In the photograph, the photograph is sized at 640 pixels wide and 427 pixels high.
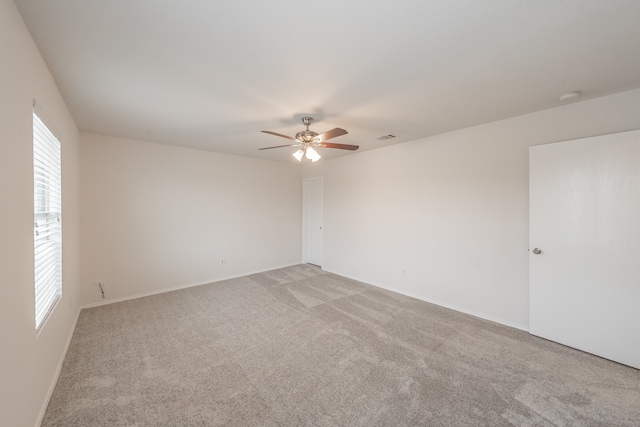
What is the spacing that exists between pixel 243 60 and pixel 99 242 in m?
3.56

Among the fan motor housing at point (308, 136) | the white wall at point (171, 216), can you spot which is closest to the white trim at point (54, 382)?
the white wall at point (171, 216)

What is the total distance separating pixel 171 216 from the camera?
4.10m

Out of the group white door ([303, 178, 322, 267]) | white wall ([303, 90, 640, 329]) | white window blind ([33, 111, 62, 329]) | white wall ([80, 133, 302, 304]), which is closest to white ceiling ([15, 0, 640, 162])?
white wall ([303, 90, 640, 329])

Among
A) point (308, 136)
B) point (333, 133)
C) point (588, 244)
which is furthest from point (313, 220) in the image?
point (588, 244)

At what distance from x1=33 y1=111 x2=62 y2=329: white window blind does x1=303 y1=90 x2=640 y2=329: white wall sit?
4037 millimetres

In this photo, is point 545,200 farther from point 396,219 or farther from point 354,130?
point 354,130

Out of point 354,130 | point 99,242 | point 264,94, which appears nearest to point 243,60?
point 264,94

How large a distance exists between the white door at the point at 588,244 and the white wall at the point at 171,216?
447 centimetres

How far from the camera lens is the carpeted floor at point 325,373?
1.67 meters

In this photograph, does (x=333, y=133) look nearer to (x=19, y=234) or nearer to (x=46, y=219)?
(x=19, y=234)

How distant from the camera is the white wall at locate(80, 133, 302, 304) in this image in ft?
11.4

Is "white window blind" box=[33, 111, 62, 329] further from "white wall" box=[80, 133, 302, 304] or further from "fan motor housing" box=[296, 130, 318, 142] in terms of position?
"fan motor housing" box=[296, 130, 318, 142]

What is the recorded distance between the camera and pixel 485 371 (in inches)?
82.7

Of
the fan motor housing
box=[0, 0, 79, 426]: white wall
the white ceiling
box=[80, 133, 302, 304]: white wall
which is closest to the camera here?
box=[0, 0, 79, 426]: white wall
